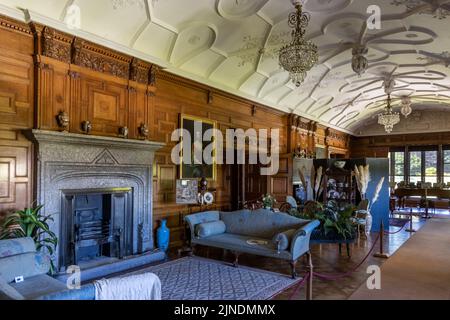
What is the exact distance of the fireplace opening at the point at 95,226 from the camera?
15.0 feet

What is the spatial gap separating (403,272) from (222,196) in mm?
4117

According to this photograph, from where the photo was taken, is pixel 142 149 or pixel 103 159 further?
pixel 142 149

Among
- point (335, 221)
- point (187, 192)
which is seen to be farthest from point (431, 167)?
point (187, 192)

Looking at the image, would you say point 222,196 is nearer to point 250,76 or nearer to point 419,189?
point 250,76

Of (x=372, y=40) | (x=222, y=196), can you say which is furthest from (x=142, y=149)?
(x=372, y=40)

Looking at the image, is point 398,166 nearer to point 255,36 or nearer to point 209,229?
point 255,36

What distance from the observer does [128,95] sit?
5434 millimetres

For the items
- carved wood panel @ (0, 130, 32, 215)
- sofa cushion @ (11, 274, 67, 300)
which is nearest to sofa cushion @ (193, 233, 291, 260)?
sofa cushion @ (11, 274, 67, 300)

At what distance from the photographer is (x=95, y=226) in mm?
5066

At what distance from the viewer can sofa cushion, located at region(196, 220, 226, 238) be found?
17.5 ft

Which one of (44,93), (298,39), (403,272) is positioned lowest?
(403,272)

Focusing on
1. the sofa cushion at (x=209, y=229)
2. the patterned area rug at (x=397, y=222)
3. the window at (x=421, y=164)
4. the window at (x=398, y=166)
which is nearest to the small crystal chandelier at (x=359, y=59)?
the sofa cushion at (x=209, y=229)

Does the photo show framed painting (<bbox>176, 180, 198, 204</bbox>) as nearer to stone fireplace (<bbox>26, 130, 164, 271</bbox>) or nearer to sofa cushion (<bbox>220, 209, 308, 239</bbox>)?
stone fireplace (<bbox>26, 130, 164, 271</bbox>)
